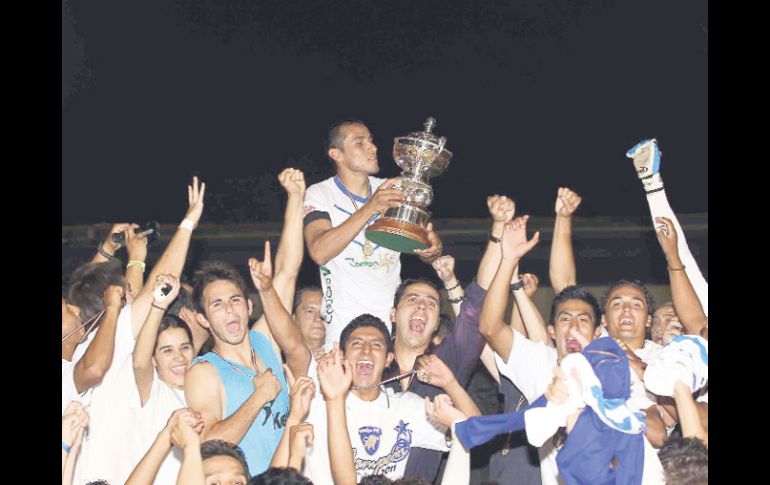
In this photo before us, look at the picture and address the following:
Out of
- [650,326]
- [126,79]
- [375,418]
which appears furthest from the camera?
[126,79]

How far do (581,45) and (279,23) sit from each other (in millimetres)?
1680

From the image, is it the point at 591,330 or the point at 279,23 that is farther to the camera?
the point at 279,23

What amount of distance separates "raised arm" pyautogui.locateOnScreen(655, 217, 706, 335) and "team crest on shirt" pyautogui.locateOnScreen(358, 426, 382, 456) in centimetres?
147

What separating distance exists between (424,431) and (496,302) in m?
0.63

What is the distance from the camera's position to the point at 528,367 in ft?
19.9

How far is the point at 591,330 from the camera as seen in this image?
6.12m

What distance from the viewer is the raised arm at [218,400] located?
5762 millimetres

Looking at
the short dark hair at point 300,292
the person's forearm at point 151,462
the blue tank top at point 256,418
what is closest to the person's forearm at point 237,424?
the blue tank top at point 256,418

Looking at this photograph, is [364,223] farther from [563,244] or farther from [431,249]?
[563,244]

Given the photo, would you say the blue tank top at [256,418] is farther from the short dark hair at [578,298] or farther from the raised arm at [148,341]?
the short dark hair at [578,298]

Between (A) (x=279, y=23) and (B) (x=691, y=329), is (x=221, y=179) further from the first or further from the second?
(B) (x=691, y=329)

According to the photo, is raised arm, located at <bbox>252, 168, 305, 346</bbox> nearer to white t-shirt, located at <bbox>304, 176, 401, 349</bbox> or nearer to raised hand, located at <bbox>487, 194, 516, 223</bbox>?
white t-shirt, located at <bbox>304, 176, 401, 349</bbox>

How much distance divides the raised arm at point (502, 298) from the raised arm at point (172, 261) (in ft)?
4.50
